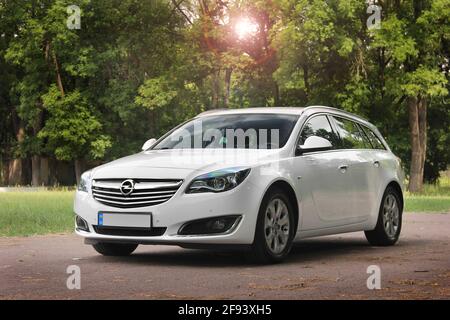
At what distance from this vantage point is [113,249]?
10.9 metres

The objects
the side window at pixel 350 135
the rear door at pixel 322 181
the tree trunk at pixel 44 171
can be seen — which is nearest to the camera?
the rear door at pixel 322 181

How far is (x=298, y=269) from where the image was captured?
9.56 meters

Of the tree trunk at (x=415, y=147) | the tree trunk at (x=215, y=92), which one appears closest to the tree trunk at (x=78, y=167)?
the tree trunk at (x=215, y=92)

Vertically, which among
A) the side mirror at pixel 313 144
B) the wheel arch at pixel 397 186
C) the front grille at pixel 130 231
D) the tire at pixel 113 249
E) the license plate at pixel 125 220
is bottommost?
the tire at pixel 113 249

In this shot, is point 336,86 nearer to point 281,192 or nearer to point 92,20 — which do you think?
point 92,20

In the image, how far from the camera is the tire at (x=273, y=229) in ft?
31.7

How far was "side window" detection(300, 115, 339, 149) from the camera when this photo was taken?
1113cm

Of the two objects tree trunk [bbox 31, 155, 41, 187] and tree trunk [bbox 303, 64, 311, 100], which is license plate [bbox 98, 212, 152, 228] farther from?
tree trunk [bbox 31, 155, 41, 187]

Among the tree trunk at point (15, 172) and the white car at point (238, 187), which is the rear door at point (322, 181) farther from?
the tree trunk at point (15, 172)

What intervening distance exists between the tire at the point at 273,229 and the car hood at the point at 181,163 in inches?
17.4

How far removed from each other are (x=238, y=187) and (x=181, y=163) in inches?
29.7

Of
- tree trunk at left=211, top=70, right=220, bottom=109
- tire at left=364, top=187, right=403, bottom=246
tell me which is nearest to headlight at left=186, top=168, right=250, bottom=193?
tire at left=364, top=187, right=403, bottom=246

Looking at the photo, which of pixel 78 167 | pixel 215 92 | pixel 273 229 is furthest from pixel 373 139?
pixel 78 167

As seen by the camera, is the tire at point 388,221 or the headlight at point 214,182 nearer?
the headlight at point 214,182
